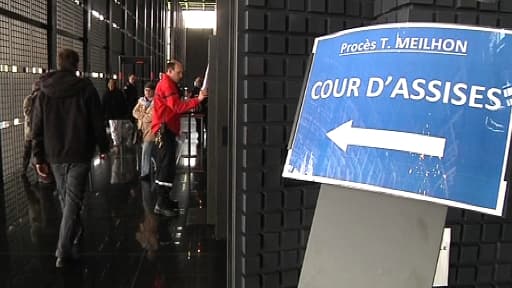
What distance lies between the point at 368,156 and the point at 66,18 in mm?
11066

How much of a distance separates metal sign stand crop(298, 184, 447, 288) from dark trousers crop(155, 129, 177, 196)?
4.39 meters

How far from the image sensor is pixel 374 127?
1321 mm

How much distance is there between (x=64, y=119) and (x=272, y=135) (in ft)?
7.33

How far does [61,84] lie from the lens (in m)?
4.13

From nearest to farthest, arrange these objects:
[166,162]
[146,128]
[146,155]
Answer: [166,162] → [146,155] → [146,128]

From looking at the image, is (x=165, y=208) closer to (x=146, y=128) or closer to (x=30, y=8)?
(x=146, y=128)

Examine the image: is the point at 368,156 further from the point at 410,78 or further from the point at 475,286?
the point at 475,286

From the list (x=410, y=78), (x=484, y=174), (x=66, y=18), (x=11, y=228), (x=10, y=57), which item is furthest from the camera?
(x=66, y=18)

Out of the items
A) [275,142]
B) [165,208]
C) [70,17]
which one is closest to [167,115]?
[165,208]

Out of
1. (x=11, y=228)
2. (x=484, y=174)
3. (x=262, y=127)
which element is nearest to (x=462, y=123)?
(x=484, y=174)

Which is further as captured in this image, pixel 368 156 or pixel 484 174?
pixel 368 156

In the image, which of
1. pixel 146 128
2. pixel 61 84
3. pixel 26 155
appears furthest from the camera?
pixel 26 155

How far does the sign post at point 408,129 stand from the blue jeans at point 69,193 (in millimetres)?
3124

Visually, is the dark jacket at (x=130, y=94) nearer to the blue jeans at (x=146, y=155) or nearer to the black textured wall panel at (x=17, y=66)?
the black textured wall panel at (x=17, y=66)
